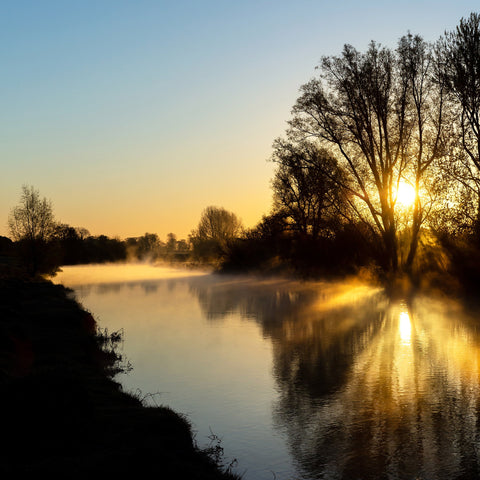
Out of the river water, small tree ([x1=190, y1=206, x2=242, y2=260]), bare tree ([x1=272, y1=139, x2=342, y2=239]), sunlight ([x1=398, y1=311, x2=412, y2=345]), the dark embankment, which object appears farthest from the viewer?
small tree ([x1=190, y1=206, x2=242, y2=260])

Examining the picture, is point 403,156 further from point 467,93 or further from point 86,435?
point 86,435

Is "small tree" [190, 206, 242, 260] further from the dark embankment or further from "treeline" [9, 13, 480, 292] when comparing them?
A: the dark embankment

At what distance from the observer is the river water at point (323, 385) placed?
7.61 m

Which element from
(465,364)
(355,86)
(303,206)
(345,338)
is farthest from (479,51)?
(303,206)

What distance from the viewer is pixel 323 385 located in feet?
38.8

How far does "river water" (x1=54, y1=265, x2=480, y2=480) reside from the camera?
7.61 m

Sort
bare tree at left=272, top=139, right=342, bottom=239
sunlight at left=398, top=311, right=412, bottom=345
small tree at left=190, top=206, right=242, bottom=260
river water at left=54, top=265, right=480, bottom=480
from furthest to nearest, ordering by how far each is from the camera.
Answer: small tree at left=190, top=206, right=242, bottom=260
bare tree at left=272, top=139, right=342, bottom=239
sunlight at left=398, top=311, right=412, bottom=345
river water at left=54, top=265, right=480, bottom=480

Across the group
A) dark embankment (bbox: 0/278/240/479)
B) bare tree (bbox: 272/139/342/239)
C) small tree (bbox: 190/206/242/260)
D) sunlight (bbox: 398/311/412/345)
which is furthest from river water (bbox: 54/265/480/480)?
small tree (bbox: 190/206/242/260)

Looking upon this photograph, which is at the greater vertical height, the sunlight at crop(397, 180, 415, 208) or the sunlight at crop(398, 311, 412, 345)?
the sunlight at crop(397, 180, 415, 208)

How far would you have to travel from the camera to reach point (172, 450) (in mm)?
6910

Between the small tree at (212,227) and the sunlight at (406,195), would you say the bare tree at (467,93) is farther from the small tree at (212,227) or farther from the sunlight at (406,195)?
the small tree at (212,227)

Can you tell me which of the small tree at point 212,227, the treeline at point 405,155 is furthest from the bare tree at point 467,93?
the small tree at point 212,227

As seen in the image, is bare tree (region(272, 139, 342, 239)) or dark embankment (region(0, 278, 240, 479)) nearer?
dark embankment (region(0, 278, 240, 479))

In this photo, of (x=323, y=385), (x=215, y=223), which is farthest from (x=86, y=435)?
(x=215, y=223)
